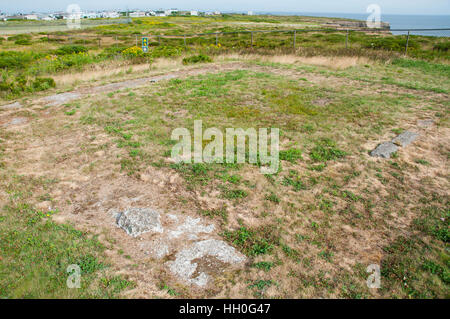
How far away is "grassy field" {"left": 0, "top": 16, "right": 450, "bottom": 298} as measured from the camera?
3160 mm

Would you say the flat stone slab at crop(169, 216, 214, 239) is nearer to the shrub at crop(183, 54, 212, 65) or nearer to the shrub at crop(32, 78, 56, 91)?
the shrub at crop(32, 78, 56, 91)

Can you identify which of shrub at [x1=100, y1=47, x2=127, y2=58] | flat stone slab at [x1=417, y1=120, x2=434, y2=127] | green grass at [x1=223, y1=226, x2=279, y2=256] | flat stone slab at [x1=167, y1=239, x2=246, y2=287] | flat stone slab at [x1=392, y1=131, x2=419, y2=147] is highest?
shrub at [x1=100, y1=47, x2=127, y2=58]

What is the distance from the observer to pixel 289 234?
384cm

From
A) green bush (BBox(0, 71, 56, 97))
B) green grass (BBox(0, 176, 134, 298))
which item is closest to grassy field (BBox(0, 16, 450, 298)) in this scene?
green grass (BBox(0, 176, 134, 298))

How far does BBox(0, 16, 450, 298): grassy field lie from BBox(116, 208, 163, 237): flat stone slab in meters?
0.15

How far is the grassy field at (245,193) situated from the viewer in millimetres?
3160

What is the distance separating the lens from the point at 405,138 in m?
6.37

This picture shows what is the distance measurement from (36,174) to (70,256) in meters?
2.59

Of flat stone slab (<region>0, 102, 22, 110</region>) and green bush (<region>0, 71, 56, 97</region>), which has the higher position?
green bush (<region>0, 71, 56, 97</region>)

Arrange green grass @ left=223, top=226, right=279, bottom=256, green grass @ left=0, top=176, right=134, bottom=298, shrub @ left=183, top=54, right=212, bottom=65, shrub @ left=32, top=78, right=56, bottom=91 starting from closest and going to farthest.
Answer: green grass @ left=0, top=176, right=134, bottom=298 → green grass @ left=223, top=226, right=279, bottom=256 → shrub @ left=32, top=78, right=56, bottom=91 → shrub @ left=183, top=54, right=212, bottom=65
